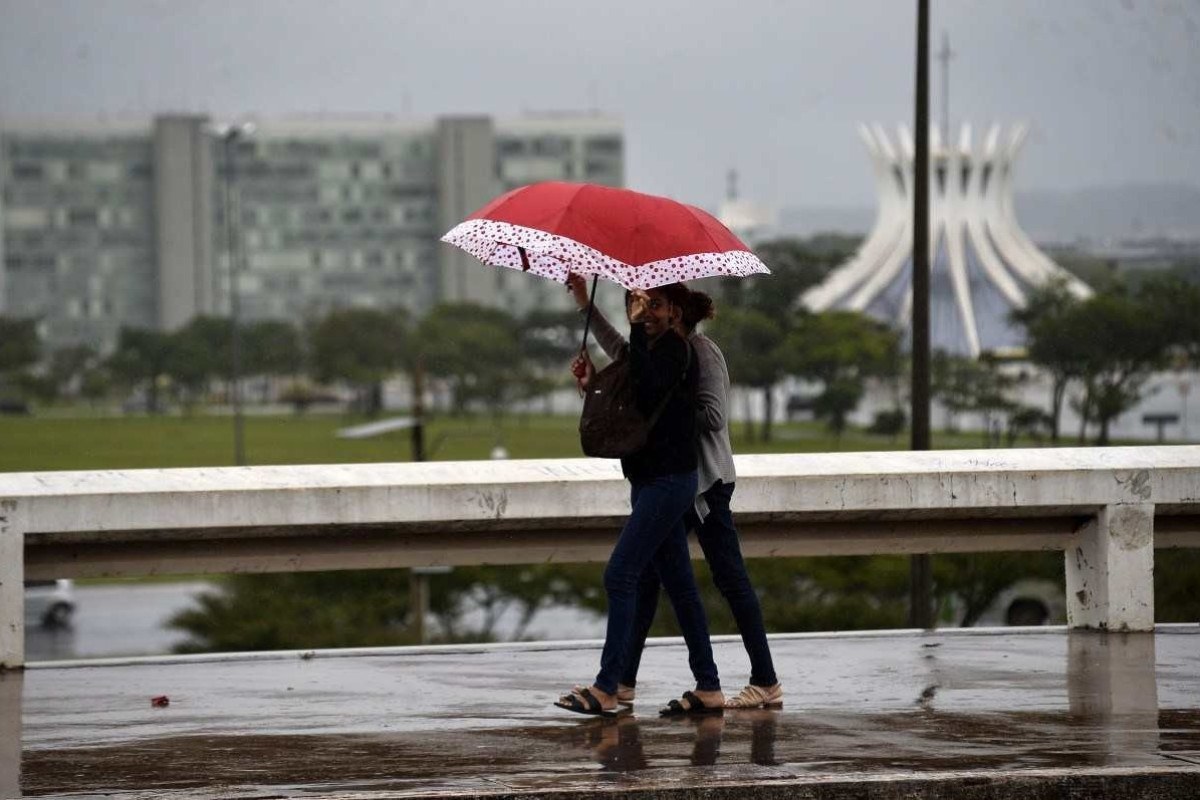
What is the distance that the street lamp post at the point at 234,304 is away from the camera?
6969 cm

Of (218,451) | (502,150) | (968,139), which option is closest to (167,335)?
(218,451)

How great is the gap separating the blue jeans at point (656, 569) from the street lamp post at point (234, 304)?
60741 millimetres

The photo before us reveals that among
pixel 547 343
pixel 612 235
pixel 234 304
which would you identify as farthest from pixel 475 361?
pixel 612 235

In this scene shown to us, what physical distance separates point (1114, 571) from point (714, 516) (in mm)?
3041

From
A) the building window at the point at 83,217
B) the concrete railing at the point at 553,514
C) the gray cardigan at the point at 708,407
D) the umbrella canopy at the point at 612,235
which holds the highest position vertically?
the building window at the point at 83,217

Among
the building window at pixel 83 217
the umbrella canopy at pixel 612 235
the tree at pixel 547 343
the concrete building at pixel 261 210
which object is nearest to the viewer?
the umbrella canopy at pixel 612 235

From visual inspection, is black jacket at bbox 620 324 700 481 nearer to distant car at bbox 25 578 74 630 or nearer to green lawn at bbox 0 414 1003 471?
distant car at bbox 25 578 74 630

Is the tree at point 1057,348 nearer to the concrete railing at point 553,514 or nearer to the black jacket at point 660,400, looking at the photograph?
the concrete railing at point 553,514

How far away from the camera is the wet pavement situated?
616cm

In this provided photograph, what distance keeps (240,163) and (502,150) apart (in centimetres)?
2118

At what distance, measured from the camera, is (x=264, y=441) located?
107 meters

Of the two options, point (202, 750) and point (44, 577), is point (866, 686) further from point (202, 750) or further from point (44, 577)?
point (44, 577)

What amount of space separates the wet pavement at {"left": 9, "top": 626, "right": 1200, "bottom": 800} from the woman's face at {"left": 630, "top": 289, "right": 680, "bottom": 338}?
151cm

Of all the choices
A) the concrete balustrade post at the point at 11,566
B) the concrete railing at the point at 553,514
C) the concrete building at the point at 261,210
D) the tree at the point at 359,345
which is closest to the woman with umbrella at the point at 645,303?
the concrete railing at the point at 553,514
